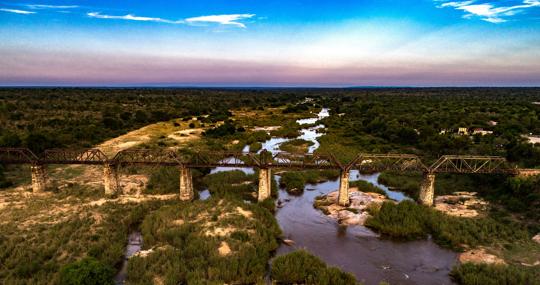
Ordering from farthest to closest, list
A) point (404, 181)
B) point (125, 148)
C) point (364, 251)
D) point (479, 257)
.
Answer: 1. point (125, 148)
2. point (404, 181)
3. point (364, 251)
4. point (479, 257)

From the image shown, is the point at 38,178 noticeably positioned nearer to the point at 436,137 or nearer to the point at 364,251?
the point at 364,251

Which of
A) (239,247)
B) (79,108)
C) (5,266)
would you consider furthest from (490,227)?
→ (79,108)

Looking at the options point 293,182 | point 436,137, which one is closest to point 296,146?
point 293,182

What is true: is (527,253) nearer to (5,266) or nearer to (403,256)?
(403,256)

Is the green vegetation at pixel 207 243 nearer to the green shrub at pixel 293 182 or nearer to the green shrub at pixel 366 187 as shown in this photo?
the green shrub at pixel 293 182

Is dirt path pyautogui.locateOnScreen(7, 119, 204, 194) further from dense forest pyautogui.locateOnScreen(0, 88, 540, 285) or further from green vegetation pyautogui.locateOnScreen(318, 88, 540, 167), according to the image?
green vegetation pyautogui.locateOnScreen(318, 88, 540, 167)

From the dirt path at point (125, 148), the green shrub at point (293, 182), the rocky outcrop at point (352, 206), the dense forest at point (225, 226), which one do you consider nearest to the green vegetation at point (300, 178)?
the green shrub at point (293, 182)
